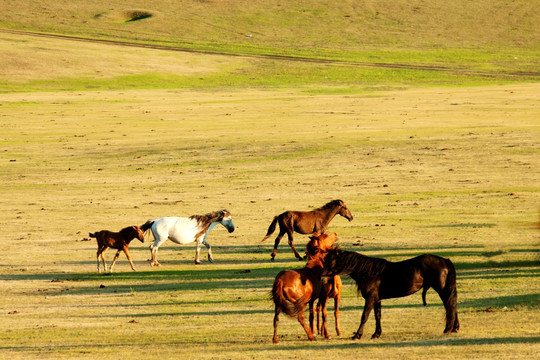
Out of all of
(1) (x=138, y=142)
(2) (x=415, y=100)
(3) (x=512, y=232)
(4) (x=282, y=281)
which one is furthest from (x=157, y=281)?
(2) (x=415, y=100)

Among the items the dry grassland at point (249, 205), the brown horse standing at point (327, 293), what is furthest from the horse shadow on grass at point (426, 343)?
the brown horse standing at point (327, 293)

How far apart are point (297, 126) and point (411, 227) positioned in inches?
1130

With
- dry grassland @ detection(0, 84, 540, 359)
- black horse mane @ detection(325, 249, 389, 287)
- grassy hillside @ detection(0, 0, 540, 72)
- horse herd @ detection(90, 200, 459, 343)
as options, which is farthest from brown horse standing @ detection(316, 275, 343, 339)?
grassy hillside @ detection(0, 0, 540, 72)

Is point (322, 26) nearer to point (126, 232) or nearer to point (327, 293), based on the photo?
point (126, 232)

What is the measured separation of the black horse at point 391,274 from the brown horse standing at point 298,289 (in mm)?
285

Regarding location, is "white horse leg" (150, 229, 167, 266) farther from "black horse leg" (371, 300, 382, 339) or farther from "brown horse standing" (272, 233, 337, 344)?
"black horse leg" (371, 300, 382, 339)

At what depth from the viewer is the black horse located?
15.4 m

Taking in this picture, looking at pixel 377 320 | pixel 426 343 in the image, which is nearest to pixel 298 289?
pixel 377 320

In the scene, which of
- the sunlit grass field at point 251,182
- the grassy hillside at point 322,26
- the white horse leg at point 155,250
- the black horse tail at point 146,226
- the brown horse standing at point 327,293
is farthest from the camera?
the grassy hillside at point 322,26

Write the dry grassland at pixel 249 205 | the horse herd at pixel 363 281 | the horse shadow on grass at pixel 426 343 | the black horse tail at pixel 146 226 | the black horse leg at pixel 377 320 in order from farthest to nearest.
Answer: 1. the black horse tail at pixel 146 226
2. the dry grassland at pixel 249 205
3. the black horse leg at pixel 377 320
4. the horse herd at pixel 363 281
5. the horse shadow on grass at pixel 426 343

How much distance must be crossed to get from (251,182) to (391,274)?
23511 millimetres

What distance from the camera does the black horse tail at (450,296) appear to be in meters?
15.3

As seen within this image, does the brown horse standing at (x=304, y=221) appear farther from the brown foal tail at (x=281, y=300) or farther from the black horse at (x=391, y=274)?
the brown foal tail at (x=281, y=300)

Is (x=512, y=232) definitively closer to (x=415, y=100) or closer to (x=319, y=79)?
(x=415, y=100)
